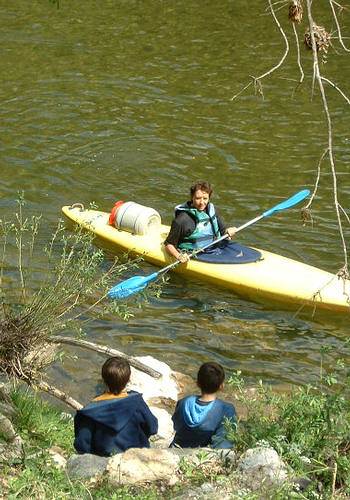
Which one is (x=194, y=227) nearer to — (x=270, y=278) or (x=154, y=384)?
(x=270, y=278)

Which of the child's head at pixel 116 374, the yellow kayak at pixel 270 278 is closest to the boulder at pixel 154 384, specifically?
the child's head at pixel 116 374

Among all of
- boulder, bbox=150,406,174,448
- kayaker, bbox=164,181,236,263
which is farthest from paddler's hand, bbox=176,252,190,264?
boulder, bbox=150,406,174,448

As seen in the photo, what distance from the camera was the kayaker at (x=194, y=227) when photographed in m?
7.73

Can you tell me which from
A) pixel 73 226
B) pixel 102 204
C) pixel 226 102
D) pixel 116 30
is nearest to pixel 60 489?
pixel 73 226

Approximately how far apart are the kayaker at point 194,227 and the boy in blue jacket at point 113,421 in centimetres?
316

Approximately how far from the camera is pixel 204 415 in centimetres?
465

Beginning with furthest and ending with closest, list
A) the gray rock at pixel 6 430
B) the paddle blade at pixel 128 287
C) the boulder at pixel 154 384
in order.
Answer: the paddle blade at pixel 128 287 → the boulder at pixel 154 384 → the gray rock at pixel 6 430

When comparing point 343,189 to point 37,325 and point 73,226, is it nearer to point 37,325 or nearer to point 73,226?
Result: point 73,226

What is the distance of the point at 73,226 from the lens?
8.71m

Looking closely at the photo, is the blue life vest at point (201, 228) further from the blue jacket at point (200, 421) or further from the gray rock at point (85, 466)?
the gray rock at point (85, 466)

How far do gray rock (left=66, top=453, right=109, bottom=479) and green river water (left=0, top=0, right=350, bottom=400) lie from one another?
76.2 inches

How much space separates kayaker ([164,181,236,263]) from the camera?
773 cm

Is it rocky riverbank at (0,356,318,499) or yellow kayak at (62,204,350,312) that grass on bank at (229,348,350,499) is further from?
yellow kayak at (62,204,350,312)

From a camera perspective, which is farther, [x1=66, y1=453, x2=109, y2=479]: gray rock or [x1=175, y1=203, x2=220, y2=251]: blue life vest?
→ [x1=175, y1=203, x2=220, y2=251]: blue life vest
